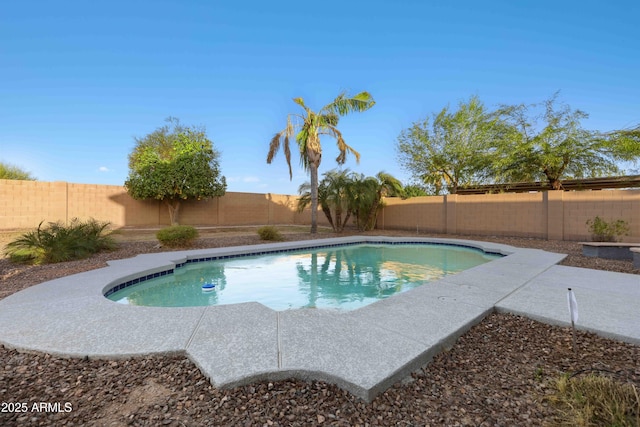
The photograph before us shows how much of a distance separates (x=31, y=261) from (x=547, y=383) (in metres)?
9.19

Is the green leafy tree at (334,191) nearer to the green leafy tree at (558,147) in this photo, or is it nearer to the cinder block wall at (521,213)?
the cinder block wall at (521,213)

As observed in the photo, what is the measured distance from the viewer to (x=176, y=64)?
11.8 meters

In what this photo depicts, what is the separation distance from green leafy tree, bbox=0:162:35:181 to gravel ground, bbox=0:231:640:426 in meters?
19.5

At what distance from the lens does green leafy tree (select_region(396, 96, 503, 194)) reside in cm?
1730

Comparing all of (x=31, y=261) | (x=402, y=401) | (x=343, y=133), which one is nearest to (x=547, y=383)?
(x=402, y=401)

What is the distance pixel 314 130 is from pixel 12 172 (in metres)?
17.4

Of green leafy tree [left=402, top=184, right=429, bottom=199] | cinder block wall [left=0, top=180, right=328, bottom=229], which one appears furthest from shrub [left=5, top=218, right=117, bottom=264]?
green leafy tree [left=402, top=184, right=429, bottom=199]

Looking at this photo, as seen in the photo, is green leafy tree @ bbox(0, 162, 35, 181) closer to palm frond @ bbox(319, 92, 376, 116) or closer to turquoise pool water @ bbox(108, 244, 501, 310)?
turquoise pool water @ bbox(108, 244, 501, 310)

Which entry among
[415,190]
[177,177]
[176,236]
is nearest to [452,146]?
[415,190]

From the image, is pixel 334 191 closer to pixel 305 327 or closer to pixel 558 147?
pixel 558 147

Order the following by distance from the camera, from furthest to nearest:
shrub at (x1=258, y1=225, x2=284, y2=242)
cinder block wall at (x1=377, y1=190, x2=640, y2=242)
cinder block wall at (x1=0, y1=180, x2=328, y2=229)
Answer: cinder block wall at (x1=0, y1=180, x2=328, y2=229) → shrub at (x1=258, y1=225, x2=284, y2=242) → cinder block wall at (x1=377, y1=190, x2=640, y2=242)

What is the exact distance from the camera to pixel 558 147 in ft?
40.6

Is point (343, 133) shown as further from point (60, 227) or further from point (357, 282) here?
point (60, 227)

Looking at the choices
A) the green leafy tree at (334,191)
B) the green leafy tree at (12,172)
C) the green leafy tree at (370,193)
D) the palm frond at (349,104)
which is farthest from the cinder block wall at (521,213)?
the green leafy tree at (12,172)
